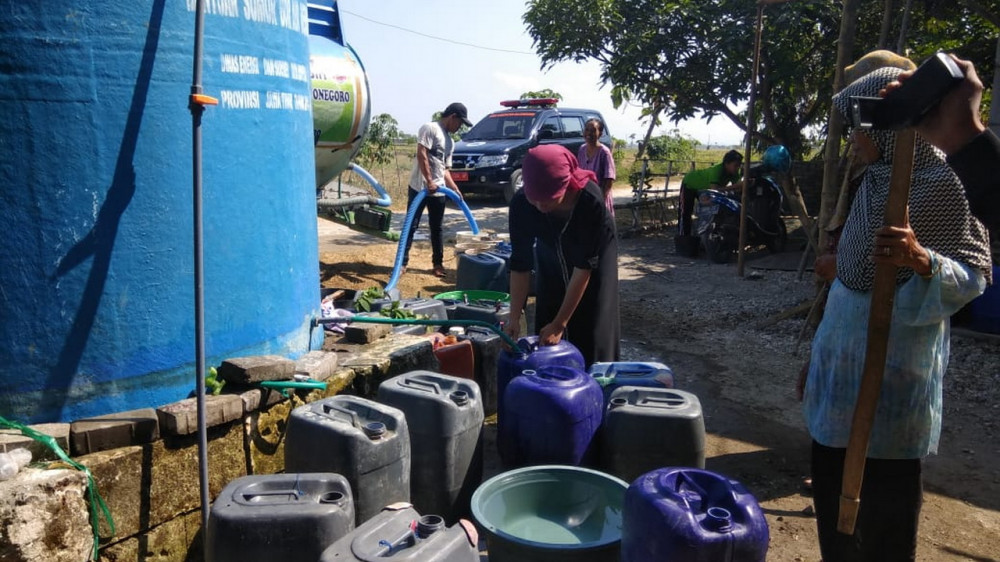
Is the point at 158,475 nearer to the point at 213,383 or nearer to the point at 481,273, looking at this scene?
the point at 213,383

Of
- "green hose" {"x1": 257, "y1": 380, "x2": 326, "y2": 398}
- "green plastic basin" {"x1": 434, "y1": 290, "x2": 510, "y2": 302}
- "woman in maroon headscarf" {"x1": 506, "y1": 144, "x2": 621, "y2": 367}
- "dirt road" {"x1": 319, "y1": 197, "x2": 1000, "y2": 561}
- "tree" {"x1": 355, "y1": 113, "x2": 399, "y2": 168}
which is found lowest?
"dirt road" {"x1": 319, "y1": 197, "x2": 1000, "y2": 561}

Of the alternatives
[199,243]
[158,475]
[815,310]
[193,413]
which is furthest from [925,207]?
[815,310]

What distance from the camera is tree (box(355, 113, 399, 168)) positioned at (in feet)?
55.9

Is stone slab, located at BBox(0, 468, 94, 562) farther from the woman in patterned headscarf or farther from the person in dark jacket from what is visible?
the person in dark jacket

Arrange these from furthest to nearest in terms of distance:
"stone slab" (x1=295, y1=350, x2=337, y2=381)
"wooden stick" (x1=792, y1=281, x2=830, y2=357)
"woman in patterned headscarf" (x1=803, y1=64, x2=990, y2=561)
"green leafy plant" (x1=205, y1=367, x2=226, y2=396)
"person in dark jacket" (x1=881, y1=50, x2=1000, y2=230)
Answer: "wooden stick" (x1=792, y1=281, x2=830, y2=357), "stone slab" (x1=295, y1=350, x2=337, y2=381), "green leafy plant" (x1=205, y1=367, x2=226, y2=396), "woman in patterned headscarf" (x1=803, y1=64, x2=990, y2=561), "person in dark jacket" (x1=881, y1=50, x2=1000, y2=230)

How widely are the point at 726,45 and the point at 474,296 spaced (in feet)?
23.7

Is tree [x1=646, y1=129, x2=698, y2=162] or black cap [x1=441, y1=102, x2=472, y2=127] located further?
tree [x1=646, y1=129, x2=698, y2=162]

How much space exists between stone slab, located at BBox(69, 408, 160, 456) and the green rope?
0.07m

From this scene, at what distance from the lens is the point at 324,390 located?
3.29 meters

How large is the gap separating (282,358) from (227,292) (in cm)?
35

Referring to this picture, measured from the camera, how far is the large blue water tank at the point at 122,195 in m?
2.51

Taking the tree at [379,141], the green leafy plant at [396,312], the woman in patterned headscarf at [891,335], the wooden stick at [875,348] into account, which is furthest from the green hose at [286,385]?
the tree at [379,141]

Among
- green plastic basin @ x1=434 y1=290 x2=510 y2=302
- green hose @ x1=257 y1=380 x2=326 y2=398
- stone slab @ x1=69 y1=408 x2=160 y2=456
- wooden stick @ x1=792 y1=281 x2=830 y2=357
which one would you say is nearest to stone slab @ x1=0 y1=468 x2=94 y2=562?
stone slab @ x1=69 y1=408 x2=160 y2=456

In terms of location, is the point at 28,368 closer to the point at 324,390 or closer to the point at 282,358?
the point at 282,358
